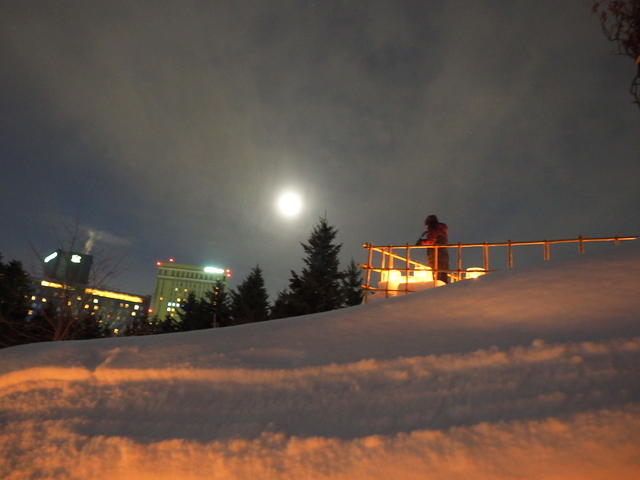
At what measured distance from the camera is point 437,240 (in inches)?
358

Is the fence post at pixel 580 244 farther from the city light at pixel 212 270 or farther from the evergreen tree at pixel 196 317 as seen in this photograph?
the city light at pixel 212 270

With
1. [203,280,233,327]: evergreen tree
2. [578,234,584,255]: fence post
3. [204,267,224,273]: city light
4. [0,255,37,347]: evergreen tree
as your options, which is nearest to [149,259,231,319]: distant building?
[204,267,224,273]: city light

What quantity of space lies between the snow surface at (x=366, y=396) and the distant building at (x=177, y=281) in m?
109

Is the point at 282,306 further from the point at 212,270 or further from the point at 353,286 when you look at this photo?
the point at 212,270

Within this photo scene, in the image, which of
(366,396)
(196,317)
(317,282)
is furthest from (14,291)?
(366,396)

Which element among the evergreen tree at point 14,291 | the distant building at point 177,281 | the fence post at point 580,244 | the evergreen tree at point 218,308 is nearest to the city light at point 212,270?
the distant building at point 177,281

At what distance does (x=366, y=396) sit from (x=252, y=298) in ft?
75.9

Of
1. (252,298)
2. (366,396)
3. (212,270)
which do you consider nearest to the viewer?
(366,396)

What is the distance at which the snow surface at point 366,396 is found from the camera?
248 centimetres

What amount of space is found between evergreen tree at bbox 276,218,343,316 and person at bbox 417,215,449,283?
10093 millimetres

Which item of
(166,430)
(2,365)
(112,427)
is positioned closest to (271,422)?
(166,430)

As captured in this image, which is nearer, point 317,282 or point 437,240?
point 437,240

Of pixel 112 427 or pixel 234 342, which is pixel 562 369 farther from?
pixel 112 427

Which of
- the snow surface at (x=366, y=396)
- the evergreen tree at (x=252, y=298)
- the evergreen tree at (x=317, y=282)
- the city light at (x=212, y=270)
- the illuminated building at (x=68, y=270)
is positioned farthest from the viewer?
the city light at (x=212, y=270)
